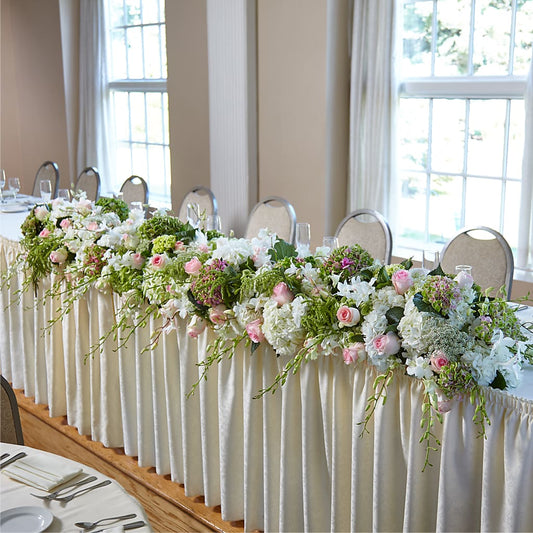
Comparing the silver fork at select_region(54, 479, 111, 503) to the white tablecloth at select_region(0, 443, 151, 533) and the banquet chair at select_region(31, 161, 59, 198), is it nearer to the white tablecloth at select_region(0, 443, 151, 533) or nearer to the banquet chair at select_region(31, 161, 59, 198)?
the white tablecloth at select_region(0, 443, 151, 533)

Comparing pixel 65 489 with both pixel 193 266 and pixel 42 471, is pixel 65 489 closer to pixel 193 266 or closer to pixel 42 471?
pixel 42 471

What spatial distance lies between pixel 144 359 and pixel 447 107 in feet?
8.66

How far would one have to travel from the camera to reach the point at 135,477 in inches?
114

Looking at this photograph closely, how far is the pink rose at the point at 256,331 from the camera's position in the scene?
215cm


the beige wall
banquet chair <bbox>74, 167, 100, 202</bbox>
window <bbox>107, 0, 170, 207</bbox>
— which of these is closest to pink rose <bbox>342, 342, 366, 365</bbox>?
banquet chair <bbox>74, 167, 100, 202</bbox>

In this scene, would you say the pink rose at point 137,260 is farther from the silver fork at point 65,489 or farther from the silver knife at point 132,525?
the silver knife at point 132,525

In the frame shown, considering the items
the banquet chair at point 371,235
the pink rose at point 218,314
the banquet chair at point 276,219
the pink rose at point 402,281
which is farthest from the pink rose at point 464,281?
the banquet chair at point 276,219

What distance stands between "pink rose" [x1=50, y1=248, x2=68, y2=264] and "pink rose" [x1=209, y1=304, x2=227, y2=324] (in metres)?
0.99

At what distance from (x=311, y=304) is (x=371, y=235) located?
5.58ft

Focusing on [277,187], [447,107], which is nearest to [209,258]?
[447,107]

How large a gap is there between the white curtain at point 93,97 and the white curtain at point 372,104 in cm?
295

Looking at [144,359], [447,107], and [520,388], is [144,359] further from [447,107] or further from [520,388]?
[447,107]

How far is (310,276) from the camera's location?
2123 mm

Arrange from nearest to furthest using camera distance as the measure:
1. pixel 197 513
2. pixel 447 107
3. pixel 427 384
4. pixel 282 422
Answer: pixel 427 384
pixel 282 422
pixel 197 513
pixel 447 107
